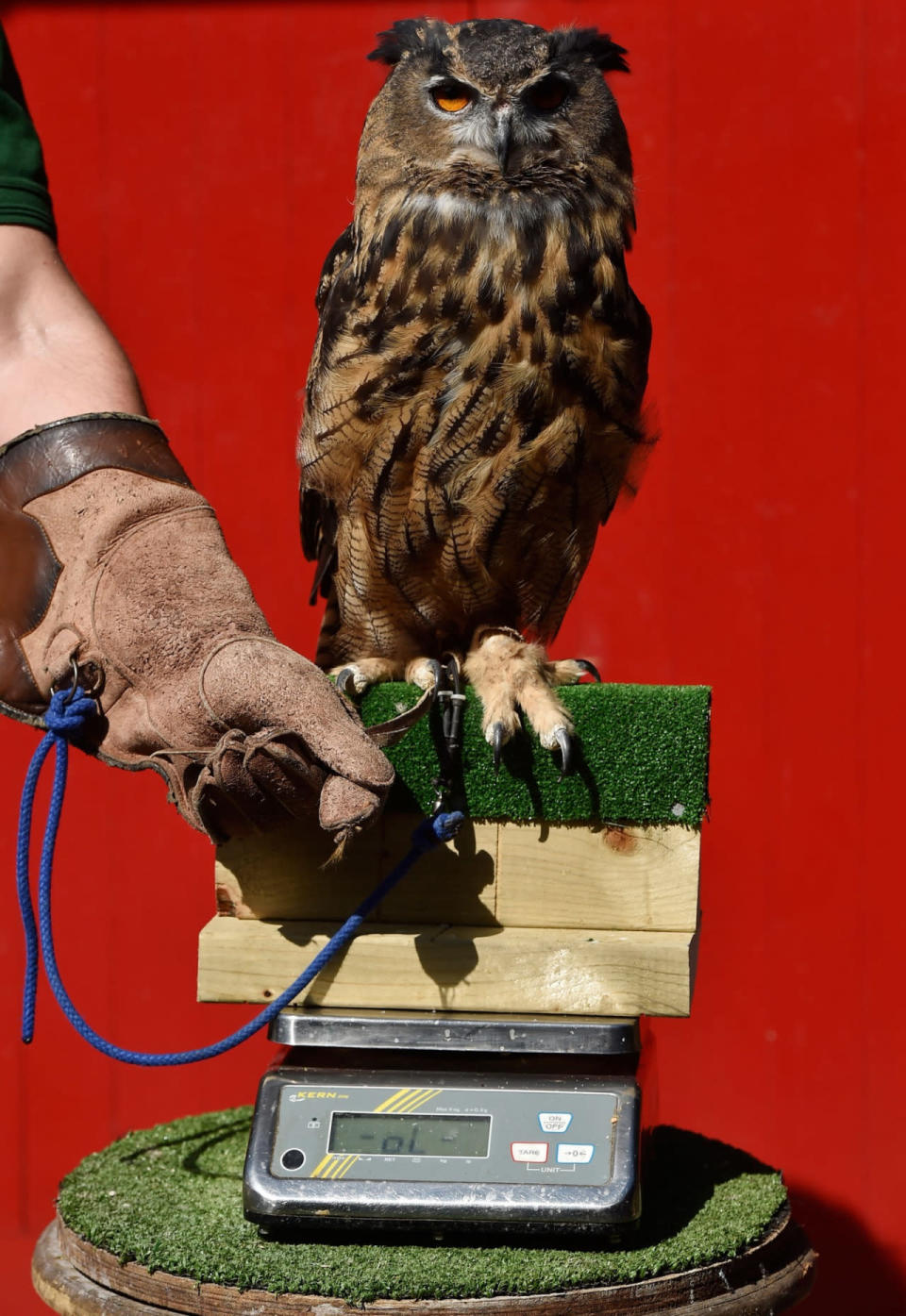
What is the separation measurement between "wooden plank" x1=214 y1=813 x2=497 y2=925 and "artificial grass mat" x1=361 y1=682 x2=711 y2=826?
34mm

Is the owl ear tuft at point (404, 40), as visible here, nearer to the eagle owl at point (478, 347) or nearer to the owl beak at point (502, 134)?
the eagle owl at point (478, 347)

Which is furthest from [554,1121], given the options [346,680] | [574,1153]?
[346,680]

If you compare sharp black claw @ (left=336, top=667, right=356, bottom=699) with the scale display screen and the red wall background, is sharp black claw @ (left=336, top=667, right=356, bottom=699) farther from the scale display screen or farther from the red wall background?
the red wall background

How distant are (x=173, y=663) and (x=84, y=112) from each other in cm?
177

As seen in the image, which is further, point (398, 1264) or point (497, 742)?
point (497, 742)

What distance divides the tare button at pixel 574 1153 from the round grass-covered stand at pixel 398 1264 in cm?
7

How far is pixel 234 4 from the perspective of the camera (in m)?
2.39

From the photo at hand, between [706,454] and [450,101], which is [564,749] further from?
[706,454]

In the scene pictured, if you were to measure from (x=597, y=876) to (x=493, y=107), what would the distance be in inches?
35.3

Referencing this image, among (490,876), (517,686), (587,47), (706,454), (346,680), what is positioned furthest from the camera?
(706,454)

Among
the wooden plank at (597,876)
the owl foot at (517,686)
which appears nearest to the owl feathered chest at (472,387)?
the owl foot at (517,686)

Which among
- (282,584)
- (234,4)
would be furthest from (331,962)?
(234,4)

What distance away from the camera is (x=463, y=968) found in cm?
114

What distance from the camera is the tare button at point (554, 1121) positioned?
41.5 inches
